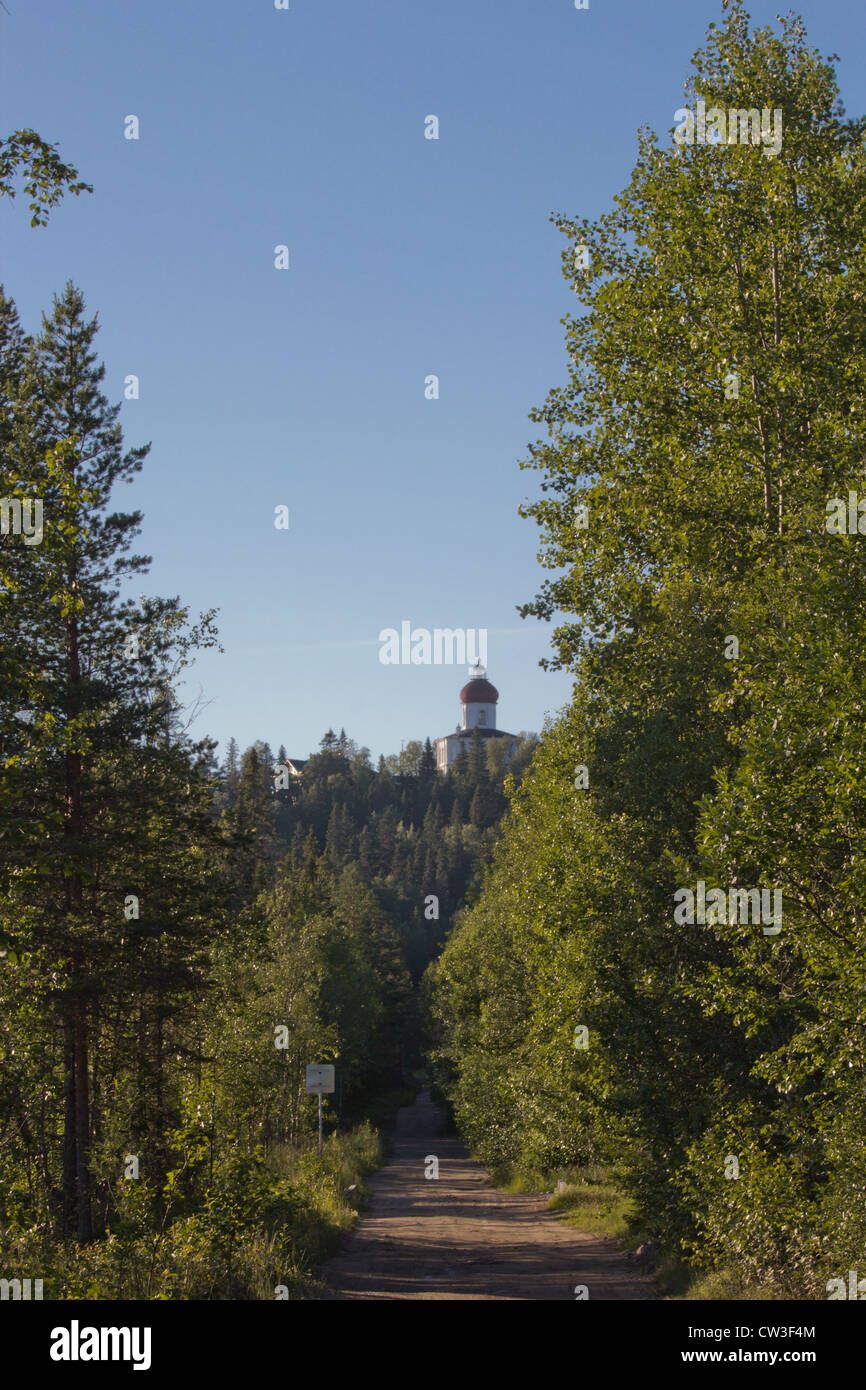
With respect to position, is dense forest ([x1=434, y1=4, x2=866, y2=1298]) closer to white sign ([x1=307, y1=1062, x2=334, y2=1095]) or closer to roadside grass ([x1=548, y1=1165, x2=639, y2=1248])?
roadside grass ([x1=548, y1=1165, x2=639, y2=1248])

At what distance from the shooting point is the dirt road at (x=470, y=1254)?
14781 mm

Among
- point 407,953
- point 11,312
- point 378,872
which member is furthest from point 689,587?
point 378,872

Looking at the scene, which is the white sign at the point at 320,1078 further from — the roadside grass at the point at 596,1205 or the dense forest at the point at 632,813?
the roadside grass at the point at 596,1205

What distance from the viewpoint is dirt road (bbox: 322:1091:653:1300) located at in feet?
48.5

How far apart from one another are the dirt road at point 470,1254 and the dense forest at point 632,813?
898 millimetres

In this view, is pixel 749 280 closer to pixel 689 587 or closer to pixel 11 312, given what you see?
pixel 689 587

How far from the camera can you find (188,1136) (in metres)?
13.3

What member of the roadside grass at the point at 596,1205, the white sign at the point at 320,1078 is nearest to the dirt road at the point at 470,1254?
the roadside grass at the point at 596,1205

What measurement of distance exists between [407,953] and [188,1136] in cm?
10453

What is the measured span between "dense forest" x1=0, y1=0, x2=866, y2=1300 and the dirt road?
0.90m
